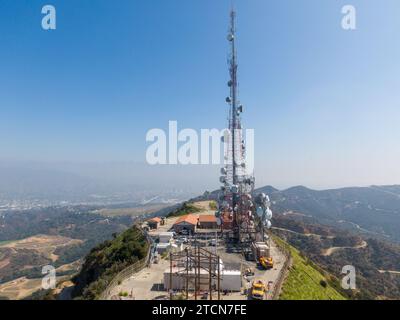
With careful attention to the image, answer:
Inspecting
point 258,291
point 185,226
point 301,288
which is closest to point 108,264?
point 185,226

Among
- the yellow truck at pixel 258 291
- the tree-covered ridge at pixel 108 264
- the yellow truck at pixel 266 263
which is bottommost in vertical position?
the tree-covered ridge at pixel 108 264

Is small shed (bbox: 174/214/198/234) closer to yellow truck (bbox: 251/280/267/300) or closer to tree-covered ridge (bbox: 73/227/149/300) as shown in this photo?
tree-covered ridge (bbox: 73/227/149/300)

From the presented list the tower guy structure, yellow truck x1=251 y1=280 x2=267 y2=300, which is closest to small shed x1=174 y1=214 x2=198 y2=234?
the tower guy structure

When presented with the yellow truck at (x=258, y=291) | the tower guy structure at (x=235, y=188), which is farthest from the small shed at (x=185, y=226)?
the yellow truck at (x=258, y=291)

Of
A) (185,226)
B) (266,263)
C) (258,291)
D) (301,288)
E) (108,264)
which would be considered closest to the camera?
(258,291)

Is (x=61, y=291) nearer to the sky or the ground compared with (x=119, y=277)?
nearer to the ground

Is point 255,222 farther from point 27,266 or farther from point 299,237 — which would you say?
point 27,266

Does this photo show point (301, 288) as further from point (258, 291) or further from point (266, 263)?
point (258, 291)

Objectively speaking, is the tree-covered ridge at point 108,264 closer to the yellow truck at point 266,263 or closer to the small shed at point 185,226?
the small shed at point 185,226

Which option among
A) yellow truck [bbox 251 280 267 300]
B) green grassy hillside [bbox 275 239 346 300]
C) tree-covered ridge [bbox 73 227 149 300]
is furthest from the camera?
tree-covered ridge [bbox 73 227 149 300]
